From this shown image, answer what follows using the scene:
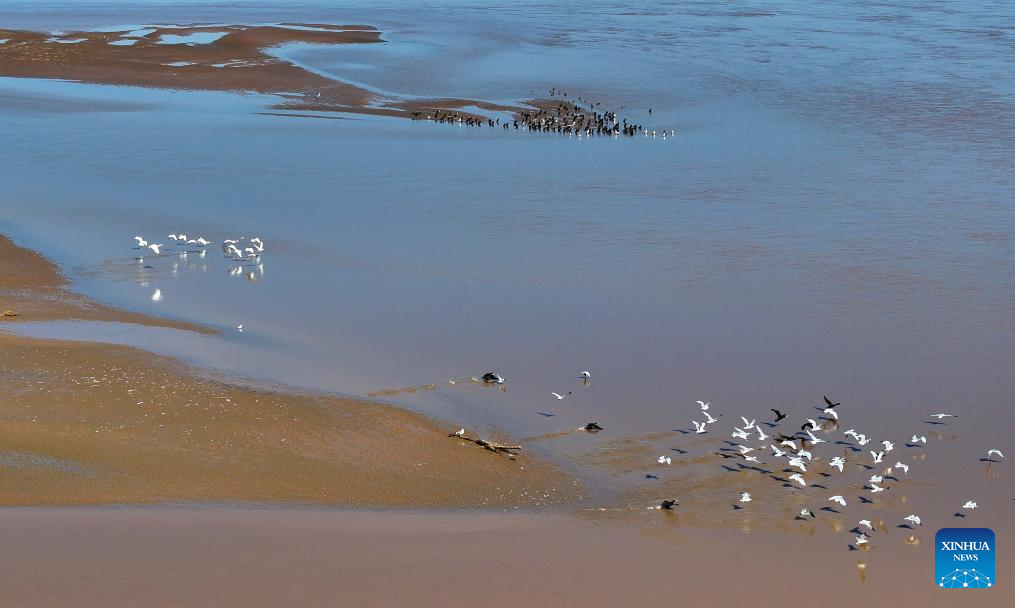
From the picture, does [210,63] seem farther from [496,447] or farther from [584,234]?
[496,447]

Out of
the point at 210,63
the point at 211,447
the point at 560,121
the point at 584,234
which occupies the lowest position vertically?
the point at 211,447

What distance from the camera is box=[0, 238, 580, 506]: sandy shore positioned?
949cm

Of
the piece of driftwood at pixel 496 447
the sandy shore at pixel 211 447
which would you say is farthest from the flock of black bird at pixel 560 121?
the piece of driftwood at pixel 496 447

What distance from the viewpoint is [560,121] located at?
2831 cm

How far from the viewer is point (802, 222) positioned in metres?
18.8

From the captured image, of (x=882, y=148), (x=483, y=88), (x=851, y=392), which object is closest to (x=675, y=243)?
(x=851, y=392)

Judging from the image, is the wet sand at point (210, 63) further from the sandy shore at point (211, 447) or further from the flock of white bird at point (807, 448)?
the flock of white bird at point (807, 448)

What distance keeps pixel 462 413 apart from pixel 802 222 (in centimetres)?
934

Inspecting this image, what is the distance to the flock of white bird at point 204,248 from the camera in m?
16.9

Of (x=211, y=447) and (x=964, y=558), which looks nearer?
(x=964, y=558)

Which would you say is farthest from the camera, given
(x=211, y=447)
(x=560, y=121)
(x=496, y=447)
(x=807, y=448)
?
(x=560, y=121)

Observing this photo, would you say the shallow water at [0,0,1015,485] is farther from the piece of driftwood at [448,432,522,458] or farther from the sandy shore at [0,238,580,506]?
the sandy shore at [0,238,580,506]

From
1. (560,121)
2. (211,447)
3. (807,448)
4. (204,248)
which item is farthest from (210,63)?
(807,448)

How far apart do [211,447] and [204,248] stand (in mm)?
7781
